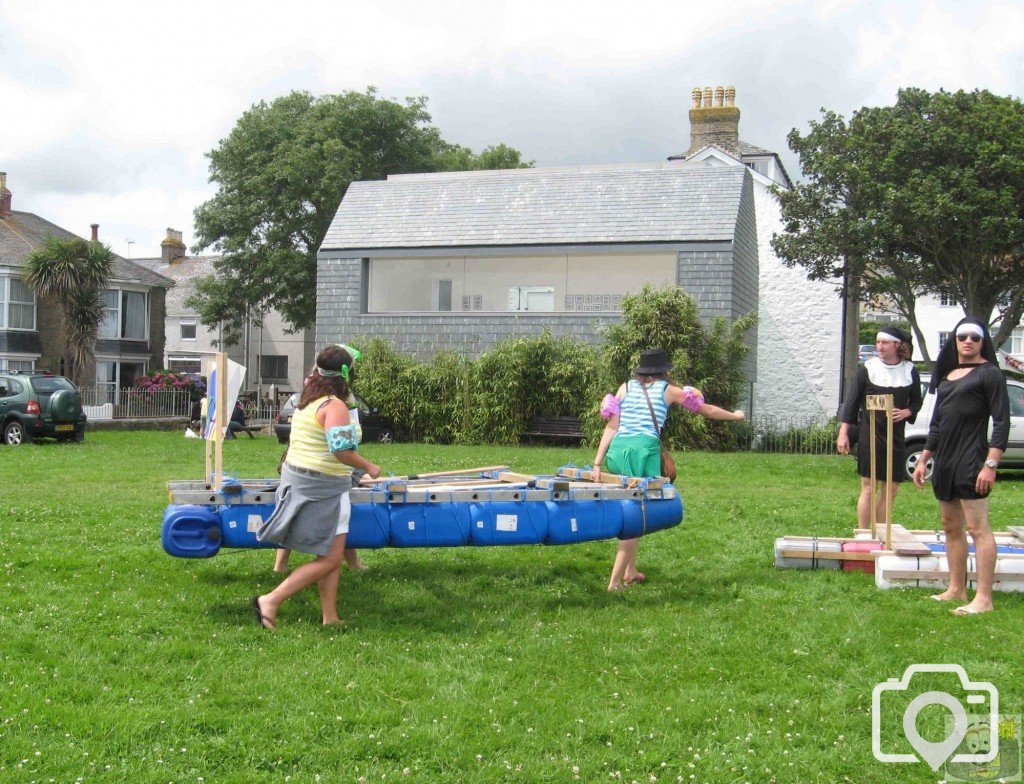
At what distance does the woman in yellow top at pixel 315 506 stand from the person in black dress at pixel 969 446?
3.65m

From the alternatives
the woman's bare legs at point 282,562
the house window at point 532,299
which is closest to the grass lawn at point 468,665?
the woman's bare legs at point 282,562

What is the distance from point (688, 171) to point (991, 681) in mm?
21821

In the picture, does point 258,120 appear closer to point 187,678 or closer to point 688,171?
point 688,171

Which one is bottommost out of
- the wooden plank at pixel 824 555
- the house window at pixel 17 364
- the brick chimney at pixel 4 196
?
the wooden plank at pixel 824 555

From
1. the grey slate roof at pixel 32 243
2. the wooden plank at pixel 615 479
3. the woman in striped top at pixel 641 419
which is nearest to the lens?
the wooden plank at pixel 615 479

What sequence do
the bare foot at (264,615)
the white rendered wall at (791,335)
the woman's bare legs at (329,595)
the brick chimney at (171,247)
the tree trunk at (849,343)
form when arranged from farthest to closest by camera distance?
the brick chimney at (171,247) < the white rendered wall at (791,335) < the tree trunk at (849,343) < the woman's bare legs at (329,595) < the bare foot at (264,615)

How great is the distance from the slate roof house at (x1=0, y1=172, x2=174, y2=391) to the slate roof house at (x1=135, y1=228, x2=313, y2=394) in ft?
16.2

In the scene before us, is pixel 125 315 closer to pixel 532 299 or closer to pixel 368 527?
pixel 532 299

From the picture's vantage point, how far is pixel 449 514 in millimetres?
6996

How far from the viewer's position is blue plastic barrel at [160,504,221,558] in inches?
260

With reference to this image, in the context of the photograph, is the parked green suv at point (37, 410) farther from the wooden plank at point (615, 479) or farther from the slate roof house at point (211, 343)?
the slate roof house at point (211, 343)

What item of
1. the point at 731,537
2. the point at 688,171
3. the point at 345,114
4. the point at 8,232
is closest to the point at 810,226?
the point at 688,171

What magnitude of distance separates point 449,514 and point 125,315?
121ft
